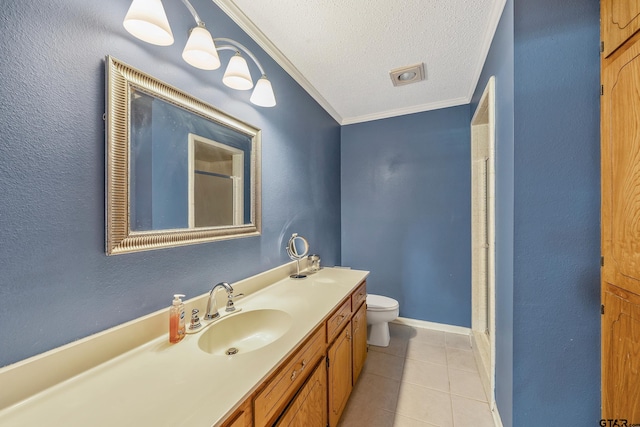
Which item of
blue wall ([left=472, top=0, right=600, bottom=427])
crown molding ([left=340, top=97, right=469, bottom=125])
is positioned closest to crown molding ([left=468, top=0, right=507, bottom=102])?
blue wall ([left=472, top=0, right=600, bottom=427])

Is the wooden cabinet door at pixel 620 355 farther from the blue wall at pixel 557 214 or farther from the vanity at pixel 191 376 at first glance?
the vanity at pixel 191 376

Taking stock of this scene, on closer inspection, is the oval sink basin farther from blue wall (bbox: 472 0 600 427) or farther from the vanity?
blue wall (bbox: 472 0 600 427)

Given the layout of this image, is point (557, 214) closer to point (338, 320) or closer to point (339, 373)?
point (338, 320)

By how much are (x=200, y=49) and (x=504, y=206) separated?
1681 millimetres

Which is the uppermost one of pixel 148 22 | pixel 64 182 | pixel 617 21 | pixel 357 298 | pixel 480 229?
pixel 617 21

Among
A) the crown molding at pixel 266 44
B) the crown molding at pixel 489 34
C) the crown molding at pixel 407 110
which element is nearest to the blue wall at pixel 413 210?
the crown molding at pixel 407 110

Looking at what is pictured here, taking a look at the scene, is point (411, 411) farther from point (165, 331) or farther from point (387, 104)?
point (387, 104)

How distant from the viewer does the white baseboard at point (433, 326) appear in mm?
2494

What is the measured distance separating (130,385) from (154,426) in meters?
0.22

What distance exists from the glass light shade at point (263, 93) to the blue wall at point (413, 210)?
1.73 m

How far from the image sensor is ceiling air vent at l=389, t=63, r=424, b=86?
1.92 metres

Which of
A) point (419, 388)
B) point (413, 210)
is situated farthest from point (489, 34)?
point (419, 388)

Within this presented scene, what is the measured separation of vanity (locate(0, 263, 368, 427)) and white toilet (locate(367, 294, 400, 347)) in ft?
3.15

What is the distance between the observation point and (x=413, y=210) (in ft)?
8.79
